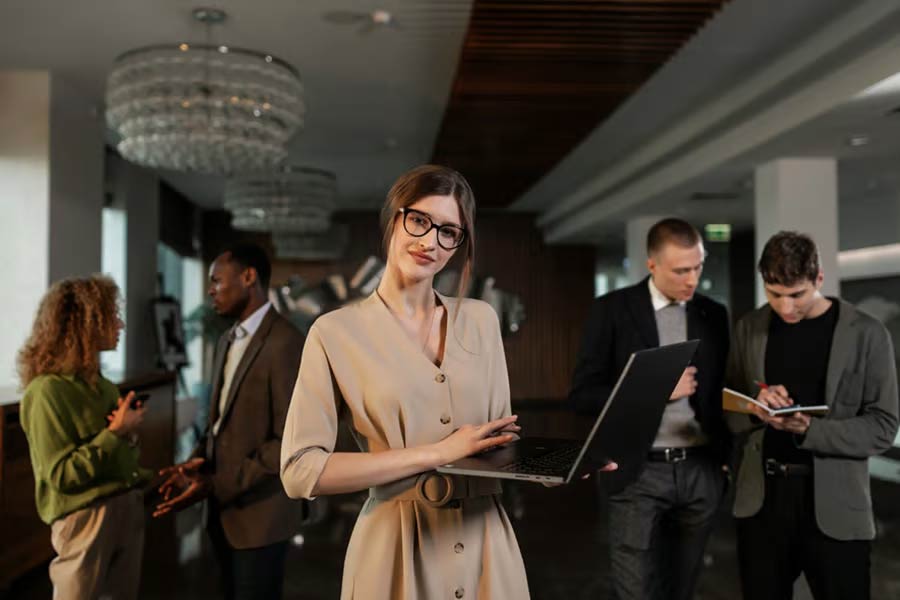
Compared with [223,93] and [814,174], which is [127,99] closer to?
[223,93]

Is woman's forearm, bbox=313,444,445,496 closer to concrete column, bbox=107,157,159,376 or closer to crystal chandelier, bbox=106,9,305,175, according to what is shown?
crystal chandelier, bbox=106,9,305,175

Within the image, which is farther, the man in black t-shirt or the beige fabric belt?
the man in black t-shirt

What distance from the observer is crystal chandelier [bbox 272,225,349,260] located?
13000 mm

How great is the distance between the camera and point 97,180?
7.74 m

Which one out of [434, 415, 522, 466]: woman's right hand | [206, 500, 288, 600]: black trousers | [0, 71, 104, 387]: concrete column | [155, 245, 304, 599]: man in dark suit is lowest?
[206, 500, 288, 600]: black trousers

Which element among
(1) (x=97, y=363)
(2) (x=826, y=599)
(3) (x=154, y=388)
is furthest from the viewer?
(3) (x=154, y=388)

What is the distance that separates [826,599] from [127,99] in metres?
4.61

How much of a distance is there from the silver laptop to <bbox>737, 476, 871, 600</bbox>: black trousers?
4.24 ft

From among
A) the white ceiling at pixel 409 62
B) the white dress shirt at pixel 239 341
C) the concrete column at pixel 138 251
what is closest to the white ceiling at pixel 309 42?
the white ceiling at pixel 409 62

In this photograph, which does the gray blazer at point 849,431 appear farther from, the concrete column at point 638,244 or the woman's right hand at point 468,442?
the concrete column at point 638,244

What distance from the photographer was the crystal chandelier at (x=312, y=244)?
42.7 ft

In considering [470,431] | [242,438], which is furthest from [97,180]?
[470,431]

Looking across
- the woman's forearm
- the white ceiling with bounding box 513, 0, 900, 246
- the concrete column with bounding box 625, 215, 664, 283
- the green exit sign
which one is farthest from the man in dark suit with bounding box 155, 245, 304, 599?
the green exit sign

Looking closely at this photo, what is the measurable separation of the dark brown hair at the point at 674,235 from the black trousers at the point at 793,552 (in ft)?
3.02
